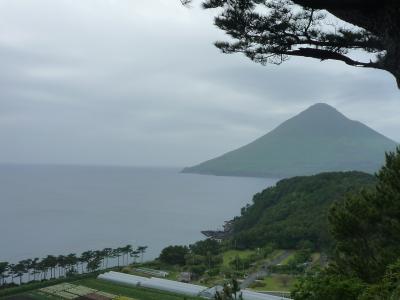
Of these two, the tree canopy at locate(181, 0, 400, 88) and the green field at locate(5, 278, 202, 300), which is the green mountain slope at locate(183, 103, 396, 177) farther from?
the tree canopy at locate(181, 0, 400, 88)

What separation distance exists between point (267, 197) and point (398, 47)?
142 feet

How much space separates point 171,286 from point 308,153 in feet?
518

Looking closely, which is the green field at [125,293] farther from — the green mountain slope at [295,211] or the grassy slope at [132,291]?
the green mountain slope at [295,211]

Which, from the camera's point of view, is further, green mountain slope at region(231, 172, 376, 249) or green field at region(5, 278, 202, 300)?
green mountain slope at region(231, 172, 376, 249)

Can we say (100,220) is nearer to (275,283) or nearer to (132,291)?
(132,291)

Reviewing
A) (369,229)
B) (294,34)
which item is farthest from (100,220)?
(294,34)

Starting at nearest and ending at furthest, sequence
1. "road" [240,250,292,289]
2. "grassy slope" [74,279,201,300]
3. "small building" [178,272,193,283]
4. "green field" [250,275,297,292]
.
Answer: "grassy slope" [74,279,201,300]
"green field" [250,275,297,292]
"road" [240,250,292,289]
"small building" [178,272,193,283]

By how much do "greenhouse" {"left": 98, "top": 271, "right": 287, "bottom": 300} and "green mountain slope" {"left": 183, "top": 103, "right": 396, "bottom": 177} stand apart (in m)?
122

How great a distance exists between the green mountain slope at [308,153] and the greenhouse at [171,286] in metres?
122

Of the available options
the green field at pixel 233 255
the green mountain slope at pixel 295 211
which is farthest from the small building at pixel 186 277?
the green mountain slope at pixel 295 211

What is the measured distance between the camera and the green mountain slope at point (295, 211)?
30.8 meters

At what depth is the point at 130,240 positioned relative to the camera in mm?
40625

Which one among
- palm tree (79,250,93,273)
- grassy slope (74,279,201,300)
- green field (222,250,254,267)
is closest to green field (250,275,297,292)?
grassy slope (74,279,201,300)

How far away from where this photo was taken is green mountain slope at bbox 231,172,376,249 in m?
30.8
